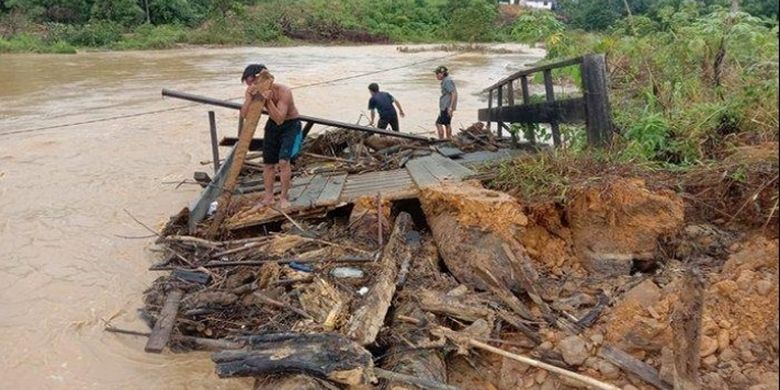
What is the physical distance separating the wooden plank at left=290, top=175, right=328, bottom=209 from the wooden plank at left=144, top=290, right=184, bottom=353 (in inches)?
55.9

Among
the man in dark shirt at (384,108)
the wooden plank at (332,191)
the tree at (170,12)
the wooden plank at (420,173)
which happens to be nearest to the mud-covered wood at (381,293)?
the wooden plank at (420,173)

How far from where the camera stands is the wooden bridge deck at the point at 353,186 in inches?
224

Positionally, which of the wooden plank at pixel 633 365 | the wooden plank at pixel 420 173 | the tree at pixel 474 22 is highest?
the tree at pixel 474 22

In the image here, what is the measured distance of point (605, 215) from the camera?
438 cm

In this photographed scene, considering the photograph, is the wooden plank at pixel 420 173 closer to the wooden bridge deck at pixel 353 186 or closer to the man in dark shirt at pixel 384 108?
the wooden bridge deck at pixel 353 186

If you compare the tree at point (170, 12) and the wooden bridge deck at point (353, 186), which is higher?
the tree at point (170, 12)

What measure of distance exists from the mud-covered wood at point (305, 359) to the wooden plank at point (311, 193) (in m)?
2.16

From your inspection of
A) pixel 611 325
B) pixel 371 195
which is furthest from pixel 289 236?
pixel 611 325

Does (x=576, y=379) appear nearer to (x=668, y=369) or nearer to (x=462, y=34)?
(x=668, y=369)

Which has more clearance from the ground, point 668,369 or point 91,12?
point 91,12

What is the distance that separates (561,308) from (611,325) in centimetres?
38

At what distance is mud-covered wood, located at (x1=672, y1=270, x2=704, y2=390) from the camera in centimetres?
290

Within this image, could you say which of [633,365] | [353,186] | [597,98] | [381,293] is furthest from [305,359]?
[597,98]

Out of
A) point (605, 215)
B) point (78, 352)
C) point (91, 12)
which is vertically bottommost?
point (78, 352)
